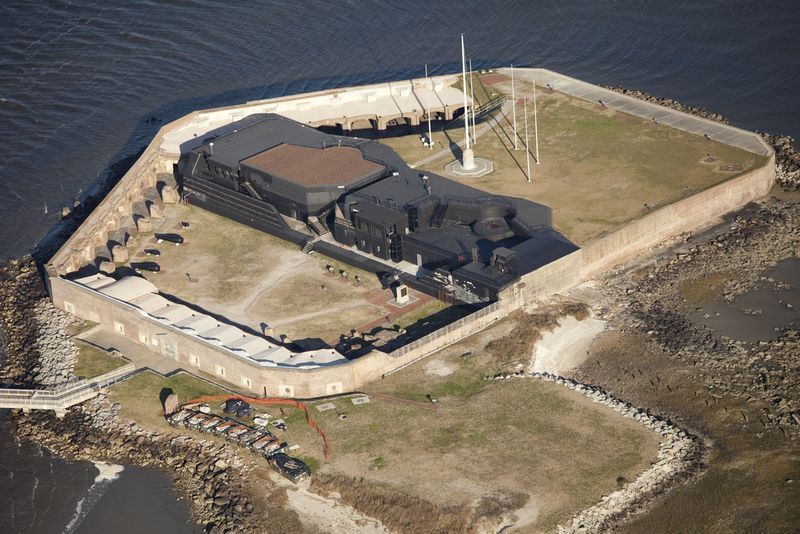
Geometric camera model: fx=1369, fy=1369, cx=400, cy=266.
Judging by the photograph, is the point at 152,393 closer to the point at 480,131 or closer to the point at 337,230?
the point at 337,230

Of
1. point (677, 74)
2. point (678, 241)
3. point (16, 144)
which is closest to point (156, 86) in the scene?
point (16, 144)

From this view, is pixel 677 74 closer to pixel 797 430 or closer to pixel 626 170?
pixel 626 170

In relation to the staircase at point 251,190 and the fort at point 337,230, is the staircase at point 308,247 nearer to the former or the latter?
the fort at point 337,230

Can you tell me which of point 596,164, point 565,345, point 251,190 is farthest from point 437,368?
point 596,164

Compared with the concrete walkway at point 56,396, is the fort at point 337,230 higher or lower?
higher

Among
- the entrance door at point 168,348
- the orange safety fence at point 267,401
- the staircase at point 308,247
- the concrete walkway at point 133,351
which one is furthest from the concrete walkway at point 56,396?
the staircase at point 308,247
